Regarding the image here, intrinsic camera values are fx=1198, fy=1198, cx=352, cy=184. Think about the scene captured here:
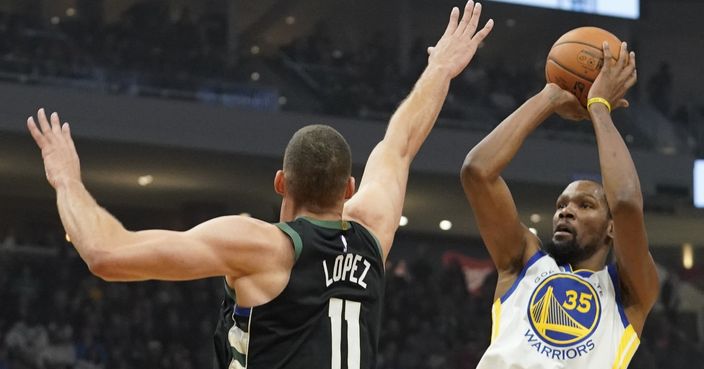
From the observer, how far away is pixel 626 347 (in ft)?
14.9

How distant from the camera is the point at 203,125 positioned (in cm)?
1728

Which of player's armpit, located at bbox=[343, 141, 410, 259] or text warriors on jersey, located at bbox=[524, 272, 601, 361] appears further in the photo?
text warriors on jersey, located at bbox=[524, 272, 601, 361]

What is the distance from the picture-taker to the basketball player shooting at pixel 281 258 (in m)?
2.99

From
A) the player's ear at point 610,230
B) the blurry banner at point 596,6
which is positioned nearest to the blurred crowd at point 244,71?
the blurry banner at point 596,6

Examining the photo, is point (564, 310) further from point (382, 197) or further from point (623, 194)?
point (382, 197)

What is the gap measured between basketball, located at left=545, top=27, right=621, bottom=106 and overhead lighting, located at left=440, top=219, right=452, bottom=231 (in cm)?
1772

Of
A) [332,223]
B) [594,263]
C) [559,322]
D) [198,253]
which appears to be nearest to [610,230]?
[594,263]

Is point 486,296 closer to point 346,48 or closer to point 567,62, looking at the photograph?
point 346,48

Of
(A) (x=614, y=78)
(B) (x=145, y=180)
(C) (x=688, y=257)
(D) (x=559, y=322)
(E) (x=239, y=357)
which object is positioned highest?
(C) (x=688, y=257)

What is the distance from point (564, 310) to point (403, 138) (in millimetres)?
1108

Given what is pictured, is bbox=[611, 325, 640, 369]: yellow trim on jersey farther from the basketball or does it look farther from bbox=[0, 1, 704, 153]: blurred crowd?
bbox=[0, 1, 704, 153]: blurred crowd

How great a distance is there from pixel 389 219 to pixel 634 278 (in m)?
1.36

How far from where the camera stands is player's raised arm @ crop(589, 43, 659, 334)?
446cm

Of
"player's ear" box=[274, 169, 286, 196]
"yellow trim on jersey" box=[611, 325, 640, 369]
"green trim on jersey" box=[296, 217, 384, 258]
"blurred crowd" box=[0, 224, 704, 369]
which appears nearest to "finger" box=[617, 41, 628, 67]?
"yellow trim on jersey" box=[611, 325, 640, 369]
